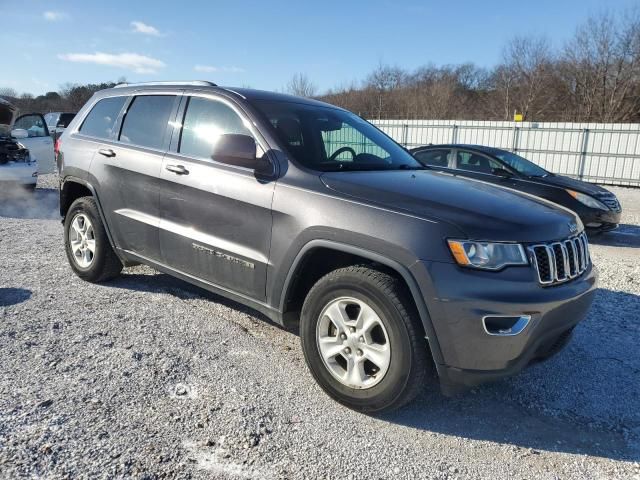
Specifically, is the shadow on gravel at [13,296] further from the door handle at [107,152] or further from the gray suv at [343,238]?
the door handle at [107,152]

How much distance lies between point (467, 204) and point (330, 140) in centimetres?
138

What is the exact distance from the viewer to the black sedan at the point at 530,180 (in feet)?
26.0

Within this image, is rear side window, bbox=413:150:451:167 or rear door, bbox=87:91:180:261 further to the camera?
rear side window, bbox=413:150:451:167

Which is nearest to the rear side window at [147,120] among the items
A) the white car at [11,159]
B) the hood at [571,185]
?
the white car at [11,159]

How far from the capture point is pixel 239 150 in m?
Answer: 3.14

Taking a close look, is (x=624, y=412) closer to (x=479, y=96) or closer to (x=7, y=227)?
(x=7, y=227)

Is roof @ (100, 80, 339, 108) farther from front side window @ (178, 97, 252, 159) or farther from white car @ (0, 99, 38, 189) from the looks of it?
white car @ (0, 99, 38, 189)

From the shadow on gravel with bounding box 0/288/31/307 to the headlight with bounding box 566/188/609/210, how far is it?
25.3 ft

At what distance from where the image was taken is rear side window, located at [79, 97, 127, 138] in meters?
4.57

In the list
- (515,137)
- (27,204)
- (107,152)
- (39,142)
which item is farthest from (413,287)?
(515,137)

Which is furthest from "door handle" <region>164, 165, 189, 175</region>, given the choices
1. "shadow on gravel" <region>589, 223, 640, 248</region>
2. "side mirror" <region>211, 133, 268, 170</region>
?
"shadow on gravel" <region>589, 223, 640, 248</region>

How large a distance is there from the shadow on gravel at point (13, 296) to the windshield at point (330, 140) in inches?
107

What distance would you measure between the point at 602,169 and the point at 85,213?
1789 cm

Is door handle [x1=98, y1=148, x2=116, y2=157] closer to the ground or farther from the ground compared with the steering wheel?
closer to the ground
